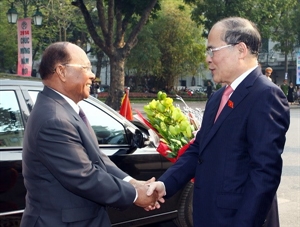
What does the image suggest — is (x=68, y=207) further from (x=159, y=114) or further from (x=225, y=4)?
(x=225, y=4)

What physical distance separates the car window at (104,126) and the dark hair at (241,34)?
2.27 meters

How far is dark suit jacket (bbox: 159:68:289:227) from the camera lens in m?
2.62

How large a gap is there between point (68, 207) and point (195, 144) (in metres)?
0.99

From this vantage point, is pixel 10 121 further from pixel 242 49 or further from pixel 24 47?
pixel 24 47

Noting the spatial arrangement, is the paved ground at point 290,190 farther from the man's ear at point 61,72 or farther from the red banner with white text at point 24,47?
the red banner with white text at point 24,47

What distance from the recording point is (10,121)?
439 centimetres

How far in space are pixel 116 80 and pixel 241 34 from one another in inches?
817

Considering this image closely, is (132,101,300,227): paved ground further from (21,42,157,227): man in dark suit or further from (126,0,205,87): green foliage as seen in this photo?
(126,0,205,87): green foliage

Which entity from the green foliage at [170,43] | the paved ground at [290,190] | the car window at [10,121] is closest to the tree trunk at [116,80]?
the paved ground at [290,190]

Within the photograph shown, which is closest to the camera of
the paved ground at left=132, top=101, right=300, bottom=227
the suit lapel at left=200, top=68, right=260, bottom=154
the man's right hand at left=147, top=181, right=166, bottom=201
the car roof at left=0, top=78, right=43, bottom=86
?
the suit lapel at left=200, top=68, right=260, bottom=154

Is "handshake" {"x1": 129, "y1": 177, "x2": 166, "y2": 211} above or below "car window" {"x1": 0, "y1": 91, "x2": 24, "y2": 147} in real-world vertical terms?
below

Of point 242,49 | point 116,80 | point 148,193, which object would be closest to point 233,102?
point 242,49

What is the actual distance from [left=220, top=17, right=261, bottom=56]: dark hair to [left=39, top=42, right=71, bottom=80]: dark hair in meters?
0.85

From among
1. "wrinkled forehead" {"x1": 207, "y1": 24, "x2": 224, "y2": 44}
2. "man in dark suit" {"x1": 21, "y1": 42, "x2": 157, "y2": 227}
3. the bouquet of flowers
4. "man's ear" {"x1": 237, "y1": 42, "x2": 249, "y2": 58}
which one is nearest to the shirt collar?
"man's ear" {"x1": 237, "y1": 42, "x2": 249, "y2": 58}
